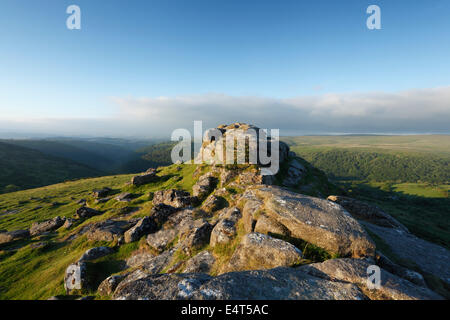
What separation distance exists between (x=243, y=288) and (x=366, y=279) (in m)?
5.04

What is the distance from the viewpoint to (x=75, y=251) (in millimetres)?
19734

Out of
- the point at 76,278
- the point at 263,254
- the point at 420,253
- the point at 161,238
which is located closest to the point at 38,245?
the point at 76,278

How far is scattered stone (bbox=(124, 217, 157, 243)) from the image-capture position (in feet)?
58.9

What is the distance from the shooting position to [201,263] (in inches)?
455

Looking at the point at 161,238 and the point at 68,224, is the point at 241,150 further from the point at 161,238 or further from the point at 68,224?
the point at 68,224

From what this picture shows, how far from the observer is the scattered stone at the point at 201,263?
1109 centimetres

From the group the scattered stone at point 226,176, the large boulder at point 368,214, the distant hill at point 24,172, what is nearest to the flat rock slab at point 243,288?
the scattered stone at point 226,176

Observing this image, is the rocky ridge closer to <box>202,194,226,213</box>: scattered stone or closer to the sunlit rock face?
<box>202,194,226,213</box>: scattered stone

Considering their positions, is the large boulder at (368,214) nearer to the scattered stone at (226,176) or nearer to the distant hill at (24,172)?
the scattered stone at (226,176)

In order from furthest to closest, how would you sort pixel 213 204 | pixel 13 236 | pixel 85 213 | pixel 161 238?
1. pixel 85 213
2. pixel 13 236
3. pixel 213 204
4. pixel 161 238

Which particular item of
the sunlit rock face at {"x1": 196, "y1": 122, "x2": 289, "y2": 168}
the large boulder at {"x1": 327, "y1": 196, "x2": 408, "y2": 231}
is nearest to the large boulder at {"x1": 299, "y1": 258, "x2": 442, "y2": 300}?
the large boulder at {"x1": 327, "y1": 196, "x2": 408, "y2": 231}

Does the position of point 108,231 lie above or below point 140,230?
below
